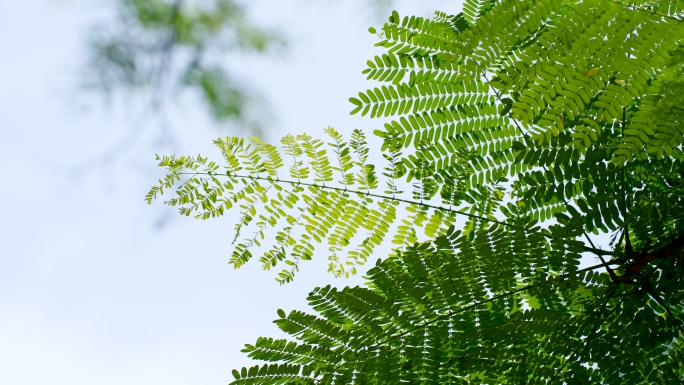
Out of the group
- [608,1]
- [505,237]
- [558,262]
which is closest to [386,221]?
[505,237]

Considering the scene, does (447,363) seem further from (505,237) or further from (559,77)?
(559,77)

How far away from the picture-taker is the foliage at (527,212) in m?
1.40

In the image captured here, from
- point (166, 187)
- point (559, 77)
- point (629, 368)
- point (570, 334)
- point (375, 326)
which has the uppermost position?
point (166, 187)

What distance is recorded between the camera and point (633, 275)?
157 cm

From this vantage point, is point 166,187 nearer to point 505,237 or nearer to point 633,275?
point 505,237

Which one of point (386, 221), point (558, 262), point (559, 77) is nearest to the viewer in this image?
point (559, 77)

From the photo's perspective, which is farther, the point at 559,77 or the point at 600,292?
the point at 600,292

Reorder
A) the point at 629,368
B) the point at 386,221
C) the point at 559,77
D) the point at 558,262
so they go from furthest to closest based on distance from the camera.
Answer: the point at 386,221 < the point at 558,262 < the point at 629,368 < the point at 559,77

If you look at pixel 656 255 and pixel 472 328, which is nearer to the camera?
pixel 656 255

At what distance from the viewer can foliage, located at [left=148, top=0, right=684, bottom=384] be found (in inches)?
55.1

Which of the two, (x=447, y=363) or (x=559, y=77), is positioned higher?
(x=559, y=77)

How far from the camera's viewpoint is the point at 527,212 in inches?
73.7

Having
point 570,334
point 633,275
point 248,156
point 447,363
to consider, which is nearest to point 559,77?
point 633,275

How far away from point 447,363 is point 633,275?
57 centimetres
